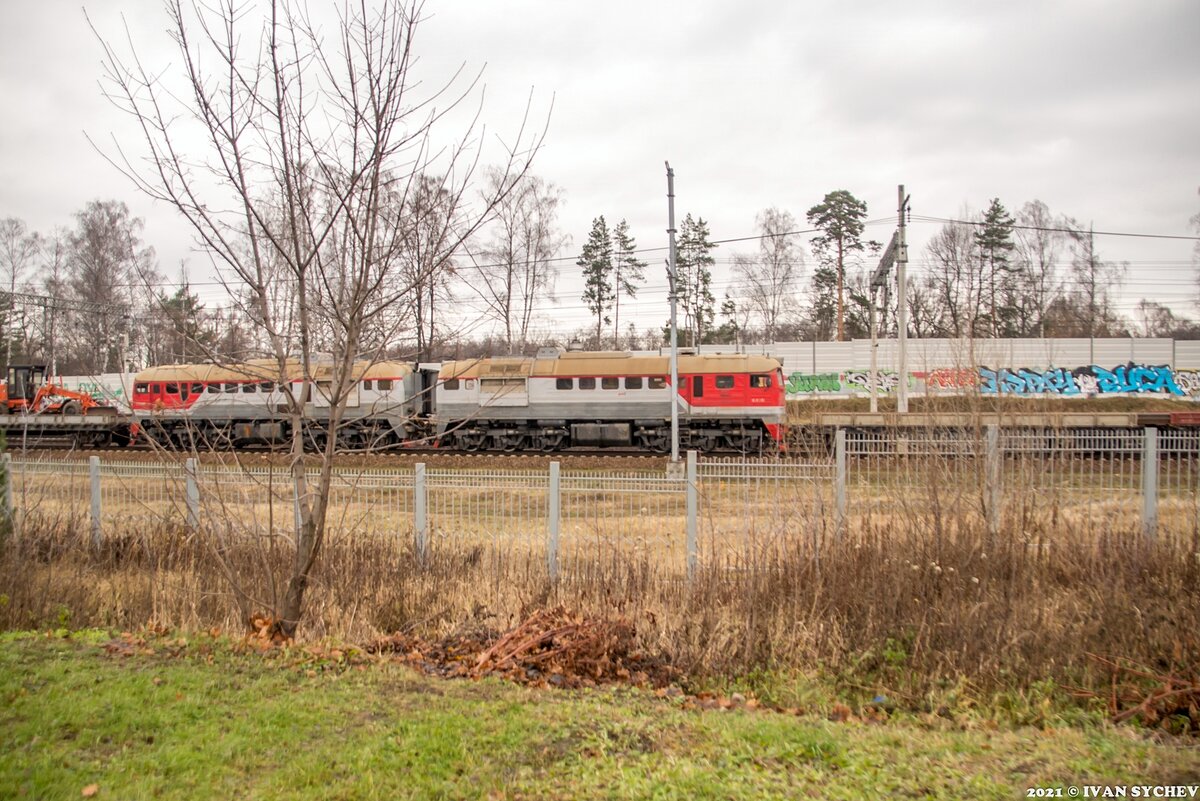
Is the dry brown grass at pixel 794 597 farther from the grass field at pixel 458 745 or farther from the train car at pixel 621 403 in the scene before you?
the train car at pixel 621 403

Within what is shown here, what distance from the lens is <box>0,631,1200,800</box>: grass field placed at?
3555mm

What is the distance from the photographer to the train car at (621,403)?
22.0 metres

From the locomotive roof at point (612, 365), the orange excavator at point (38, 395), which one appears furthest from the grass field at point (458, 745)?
the orange excavator at point (38, 395)

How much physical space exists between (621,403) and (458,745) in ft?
61.0

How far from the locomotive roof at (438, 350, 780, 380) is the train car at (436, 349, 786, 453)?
1.2 inches

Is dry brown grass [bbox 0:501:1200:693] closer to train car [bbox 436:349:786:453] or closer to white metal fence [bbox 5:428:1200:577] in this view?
white metal fence [bbox 5:428:1200:577]

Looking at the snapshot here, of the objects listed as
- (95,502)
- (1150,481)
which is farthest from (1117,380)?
(95,502)

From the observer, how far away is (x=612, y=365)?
891 inches

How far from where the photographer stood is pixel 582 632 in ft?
20.0

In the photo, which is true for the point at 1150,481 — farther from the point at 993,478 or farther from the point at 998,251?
the point at 998,251

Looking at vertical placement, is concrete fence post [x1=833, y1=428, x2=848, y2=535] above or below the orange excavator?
below

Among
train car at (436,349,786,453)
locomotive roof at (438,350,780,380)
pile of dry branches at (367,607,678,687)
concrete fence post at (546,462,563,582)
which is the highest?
locomotive roof at (438,350,780,380)

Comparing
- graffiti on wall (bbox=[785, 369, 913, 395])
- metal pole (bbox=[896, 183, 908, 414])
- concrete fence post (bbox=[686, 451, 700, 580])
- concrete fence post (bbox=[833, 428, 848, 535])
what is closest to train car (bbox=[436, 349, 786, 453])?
metal pole (bbox=[896, 183, 908, 414])

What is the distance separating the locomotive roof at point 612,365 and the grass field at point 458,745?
17.2m
